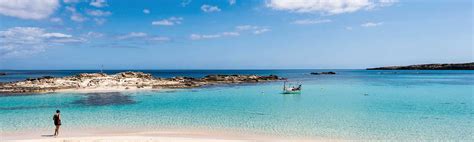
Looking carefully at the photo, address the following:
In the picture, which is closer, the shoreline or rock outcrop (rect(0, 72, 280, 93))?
the shoreline

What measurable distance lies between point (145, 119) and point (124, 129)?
383cm

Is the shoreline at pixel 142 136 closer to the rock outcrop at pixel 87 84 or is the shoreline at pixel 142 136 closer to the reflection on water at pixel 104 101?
the reflection on water at pixel 104 101

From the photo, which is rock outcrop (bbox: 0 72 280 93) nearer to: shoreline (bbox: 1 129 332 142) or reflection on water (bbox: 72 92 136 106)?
reflection on water (bbox: 72 92 136 106)

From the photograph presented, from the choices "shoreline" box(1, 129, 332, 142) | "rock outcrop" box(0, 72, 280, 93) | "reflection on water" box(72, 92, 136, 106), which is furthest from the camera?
"rock outcrop" box(0, 72, 280, 93)

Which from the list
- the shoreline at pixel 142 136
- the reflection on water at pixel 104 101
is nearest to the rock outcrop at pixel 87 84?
the reflection on water at pixel 104 101

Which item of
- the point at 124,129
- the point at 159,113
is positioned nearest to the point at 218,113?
the point at 159,113

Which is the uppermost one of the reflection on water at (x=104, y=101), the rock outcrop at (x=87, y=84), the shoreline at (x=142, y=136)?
the rock outcrop at (x=87, y=84)

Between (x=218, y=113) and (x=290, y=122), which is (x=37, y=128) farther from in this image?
(x=290, y=122)

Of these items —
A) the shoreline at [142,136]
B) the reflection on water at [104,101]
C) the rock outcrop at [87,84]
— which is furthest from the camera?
the rock outcrop at [87,84]

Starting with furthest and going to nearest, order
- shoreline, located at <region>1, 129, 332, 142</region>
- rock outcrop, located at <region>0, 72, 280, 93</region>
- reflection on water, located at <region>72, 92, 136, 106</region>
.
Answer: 1. rock outcrop, located at <region>0, 72, 280, 93</region>
2. reflection on water, located at <region>72, 92, 136, 106</region>
3. shoreline, located at <region>1, 129, 332, 142</region>

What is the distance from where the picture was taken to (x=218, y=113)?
1147 inches

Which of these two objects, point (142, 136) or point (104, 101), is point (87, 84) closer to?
point (104, 101)

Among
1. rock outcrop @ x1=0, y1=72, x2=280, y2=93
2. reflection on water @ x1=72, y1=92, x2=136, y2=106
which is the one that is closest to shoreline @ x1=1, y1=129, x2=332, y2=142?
reflection on water @ x1=72, y1=92, x2=136, y2=106

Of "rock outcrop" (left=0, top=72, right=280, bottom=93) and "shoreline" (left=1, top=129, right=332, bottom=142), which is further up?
"rock outcrop" (left=0, top=72, right=280, bottom=93)
